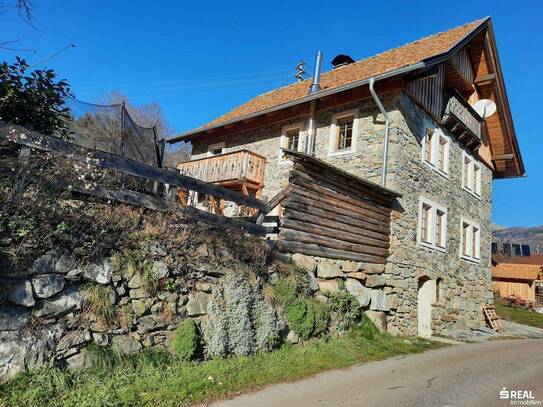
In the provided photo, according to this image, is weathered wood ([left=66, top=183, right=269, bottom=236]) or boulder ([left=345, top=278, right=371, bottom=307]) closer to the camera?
weathered wood ([left=66, top=183, right=269, bottom=236])

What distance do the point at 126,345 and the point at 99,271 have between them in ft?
3.24

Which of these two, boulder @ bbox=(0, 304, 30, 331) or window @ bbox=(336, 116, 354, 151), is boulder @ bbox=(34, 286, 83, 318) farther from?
window @ bbox=(336, 116, 354, 151)

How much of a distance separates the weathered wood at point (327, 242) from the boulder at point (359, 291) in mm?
848

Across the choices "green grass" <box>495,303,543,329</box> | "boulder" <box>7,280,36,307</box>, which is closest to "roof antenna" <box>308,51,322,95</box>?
"boulder" <box>7,280,36,307</box>

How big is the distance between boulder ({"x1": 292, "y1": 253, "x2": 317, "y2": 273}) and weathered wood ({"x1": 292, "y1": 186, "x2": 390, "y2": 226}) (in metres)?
1.34

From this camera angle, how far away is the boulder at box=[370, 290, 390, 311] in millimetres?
10297

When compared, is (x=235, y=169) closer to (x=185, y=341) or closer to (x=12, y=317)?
(x=185, y=341)

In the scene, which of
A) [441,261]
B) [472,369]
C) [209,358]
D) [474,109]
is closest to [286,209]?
[209,358]

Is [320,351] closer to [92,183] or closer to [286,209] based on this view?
[286,209]

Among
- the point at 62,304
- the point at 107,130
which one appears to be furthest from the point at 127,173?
the point at 107,130

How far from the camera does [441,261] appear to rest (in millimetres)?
13977

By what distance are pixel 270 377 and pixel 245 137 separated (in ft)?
38.3

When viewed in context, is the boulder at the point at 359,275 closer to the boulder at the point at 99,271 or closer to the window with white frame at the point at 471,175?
the boulder at the point at 99,271

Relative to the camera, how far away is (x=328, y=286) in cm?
909
